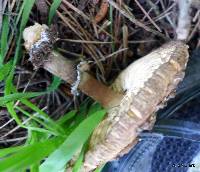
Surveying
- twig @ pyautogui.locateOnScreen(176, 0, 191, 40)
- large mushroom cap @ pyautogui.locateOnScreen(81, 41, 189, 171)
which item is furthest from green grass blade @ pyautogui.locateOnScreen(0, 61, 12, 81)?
twig @ pyautogui.locateOnScreen(176, 0, 191, 40)

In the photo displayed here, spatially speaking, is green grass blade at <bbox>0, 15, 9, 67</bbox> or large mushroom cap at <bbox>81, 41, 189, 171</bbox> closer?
large mushroom cap at <bbox>81, 41, 189, 171</bbox>

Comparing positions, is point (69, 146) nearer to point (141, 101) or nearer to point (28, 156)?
point (28, 156)

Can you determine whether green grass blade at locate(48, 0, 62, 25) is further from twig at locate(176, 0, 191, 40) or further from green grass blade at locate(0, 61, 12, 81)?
twig at locate(176, 0, 191, 40)

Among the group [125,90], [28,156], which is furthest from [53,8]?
[28,156]

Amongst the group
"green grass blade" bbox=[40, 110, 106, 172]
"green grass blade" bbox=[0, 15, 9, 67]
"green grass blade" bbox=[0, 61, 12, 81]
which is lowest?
"green grass blade" bbox=[40, 110, 106, 172]

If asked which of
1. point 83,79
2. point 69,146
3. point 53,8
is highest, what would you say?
point 53,8

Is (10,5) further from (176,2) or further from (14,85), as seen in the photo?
(176,2)

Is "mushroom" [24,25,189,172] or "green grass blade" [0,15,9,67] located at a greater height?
"green grass blade" [0,15,9,67]
